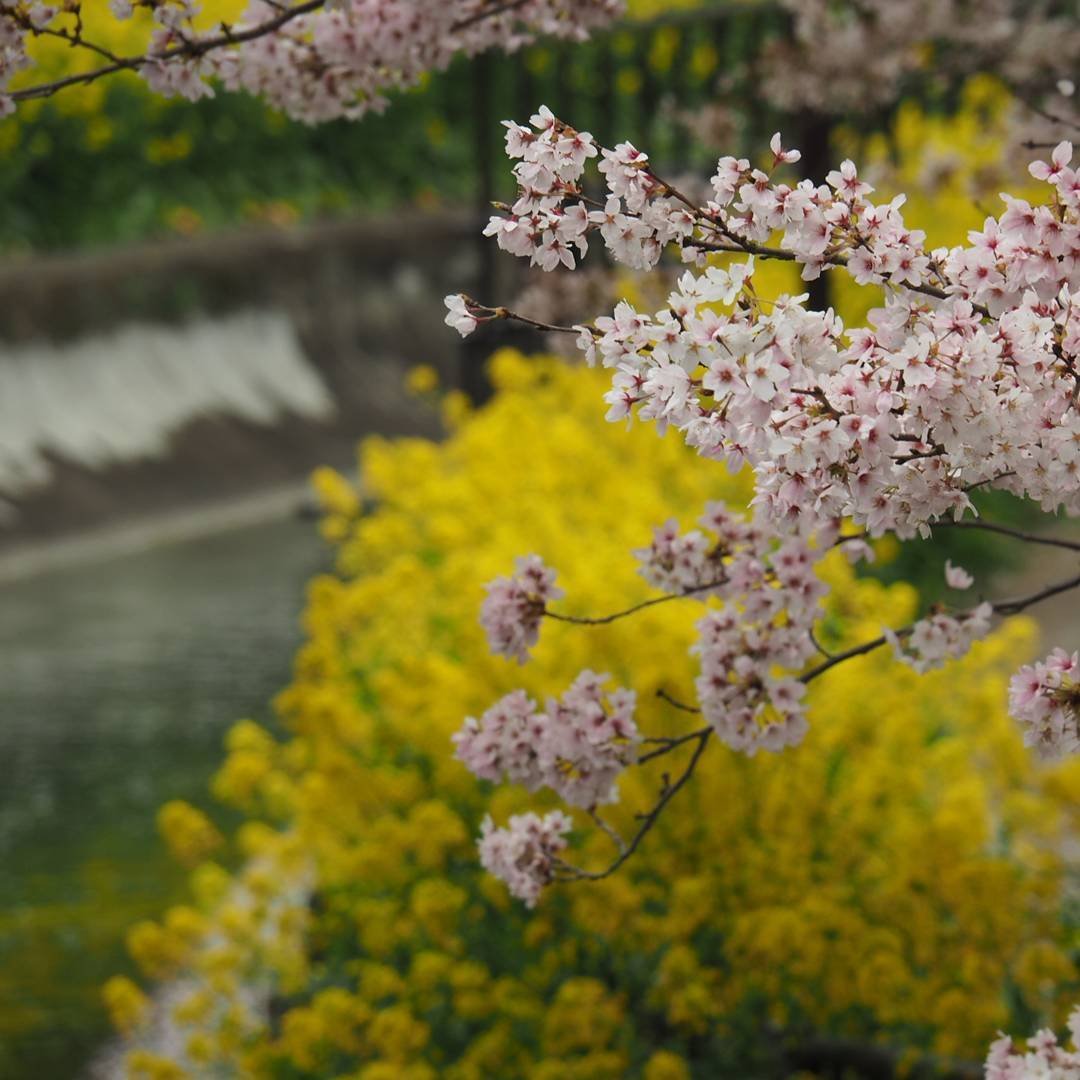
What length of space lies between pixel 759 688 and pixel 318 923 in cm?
210

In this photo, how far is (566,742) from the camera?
263cm

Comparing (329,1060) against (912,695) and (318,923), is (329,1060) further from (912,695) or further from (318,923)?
(912,695)

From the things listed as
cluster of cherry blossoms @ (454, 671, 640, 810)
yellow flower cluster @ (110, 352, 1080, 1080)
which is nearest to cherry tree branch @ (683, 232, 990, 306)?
cluster of cherry blossoms @ (454, 671, 640, 810)

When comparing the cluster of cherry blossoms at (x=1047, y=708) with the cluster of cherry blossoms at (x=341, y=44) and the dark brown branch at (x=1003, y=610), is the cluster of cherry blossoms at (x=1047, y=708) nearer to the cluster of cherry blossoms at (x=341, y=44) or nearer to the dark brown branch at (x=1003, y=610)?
the dark brown branch at (x=1003, y=610)

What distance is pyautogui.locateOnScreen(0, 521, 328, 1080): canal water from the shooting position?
546 centimetres

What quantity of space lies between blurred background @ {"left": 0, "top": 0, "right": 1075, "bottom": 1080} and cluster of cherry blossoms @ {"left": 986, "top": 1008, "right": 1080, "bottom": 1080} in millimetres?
3079

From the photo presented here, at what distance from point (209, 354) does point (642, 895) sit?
824cm

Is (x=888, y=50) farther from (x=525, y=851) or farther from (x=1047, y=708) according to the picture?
(x=1047, y=708)

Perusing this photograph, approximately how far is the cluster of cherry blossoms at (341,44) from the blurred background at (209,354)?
2103mm

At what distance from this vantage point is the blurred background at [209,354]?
20.6ft

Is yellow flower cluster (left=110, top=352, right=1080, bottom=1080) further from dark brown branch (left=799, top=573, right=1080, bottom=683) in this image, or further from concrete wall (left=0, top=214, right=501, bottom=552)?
concrete wall (left=0, top=214, right=501, bottom=552)

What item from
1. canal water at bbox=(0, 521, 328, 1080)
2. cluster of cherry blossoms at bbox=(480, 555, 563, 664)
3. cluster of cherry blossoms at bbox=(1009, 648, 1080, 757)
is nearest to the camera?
cluster of cherry blossoms at bbox=(1009, 648, 1080, 757)

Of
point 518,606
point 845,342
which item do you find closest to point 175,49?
point 518,606

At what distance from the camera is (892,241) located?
1955 millimetres
